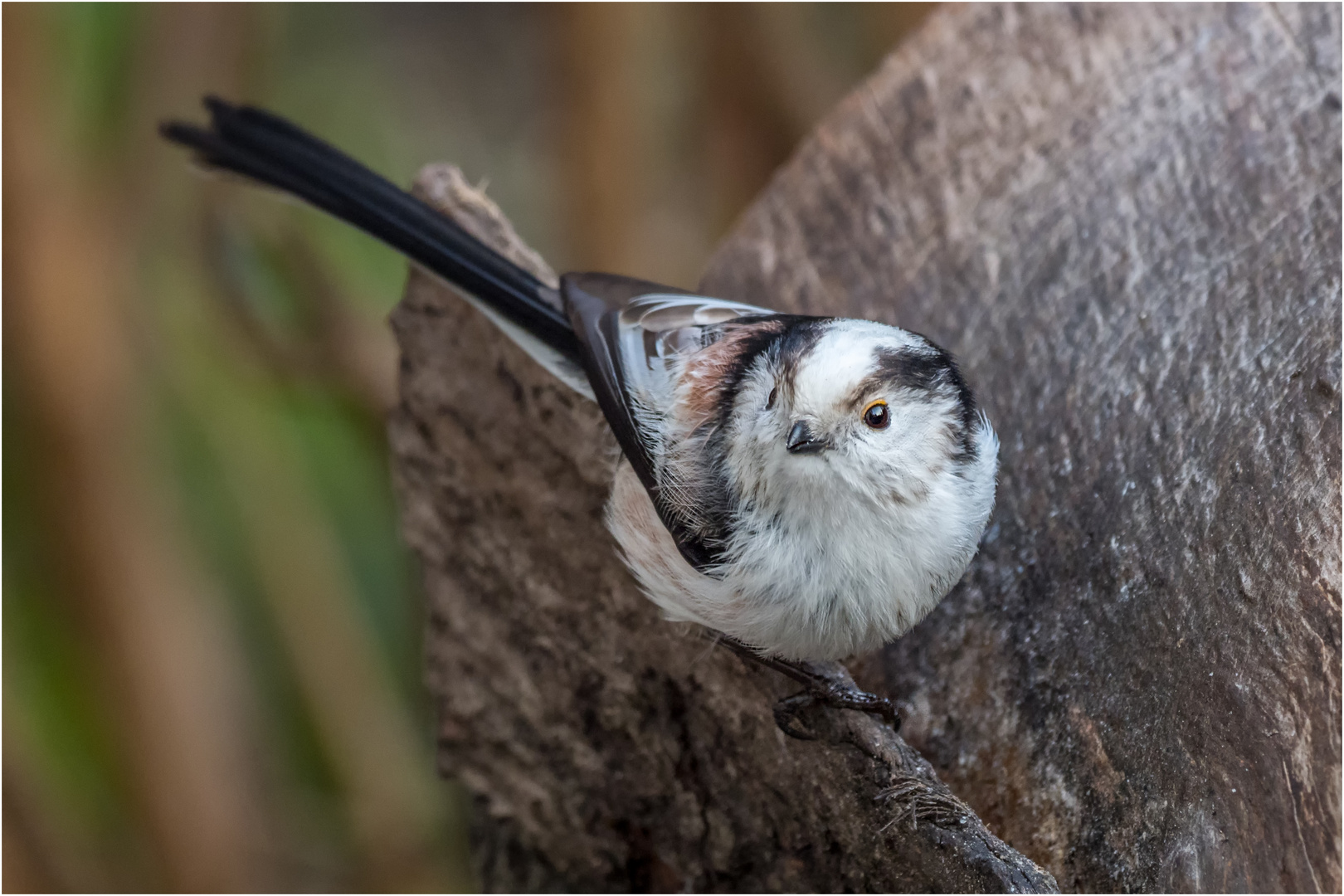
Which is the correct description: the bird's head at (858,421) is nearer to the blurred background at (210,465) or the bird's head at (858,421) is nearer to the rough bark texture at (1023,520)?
the rough bark texture at (1023,520)

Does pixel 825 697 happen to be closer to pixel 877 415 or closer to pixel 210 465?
pixel 877 415

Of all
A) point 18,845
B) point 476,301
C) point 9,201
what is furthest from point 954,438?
point 18,845

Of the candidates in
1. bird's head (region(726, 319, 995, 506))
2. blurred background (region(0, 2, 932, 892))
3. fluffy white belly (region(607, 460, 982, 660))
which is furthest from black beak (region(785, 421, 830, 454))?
blurred background (region(0, 2, 932, 892))

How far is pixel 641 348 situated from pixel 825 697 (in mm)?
750

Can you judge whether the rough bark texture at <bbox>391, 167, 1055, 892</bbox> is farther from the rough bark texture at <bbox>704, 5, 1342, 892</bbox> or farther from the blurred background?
the blurred background

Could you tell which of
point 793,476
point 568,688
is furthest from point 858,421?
point 568,688

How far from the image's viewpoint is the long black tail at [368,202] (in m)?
2.08

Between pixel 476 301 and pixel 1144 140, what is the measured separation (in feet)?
4.52

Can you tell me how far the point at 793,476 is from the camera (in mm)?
1672

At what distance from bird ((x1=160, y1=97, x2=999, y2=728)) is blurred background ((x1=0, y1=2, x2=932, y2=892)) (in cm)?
141

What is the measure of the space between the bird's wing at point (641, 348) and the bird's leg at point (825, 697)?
9.8 inches

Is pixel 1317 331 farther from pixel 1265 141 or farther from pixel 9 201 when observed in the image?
pixel 9 201

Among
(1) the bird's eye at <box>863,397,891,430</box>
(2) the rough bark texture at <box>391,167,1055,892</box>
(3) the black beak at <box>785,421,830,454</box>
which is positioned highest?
(1) the bird's eye at <box>863,397,891,430</box>

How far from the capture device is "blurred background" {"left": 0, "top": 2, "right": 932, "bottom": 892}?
3203 mm
